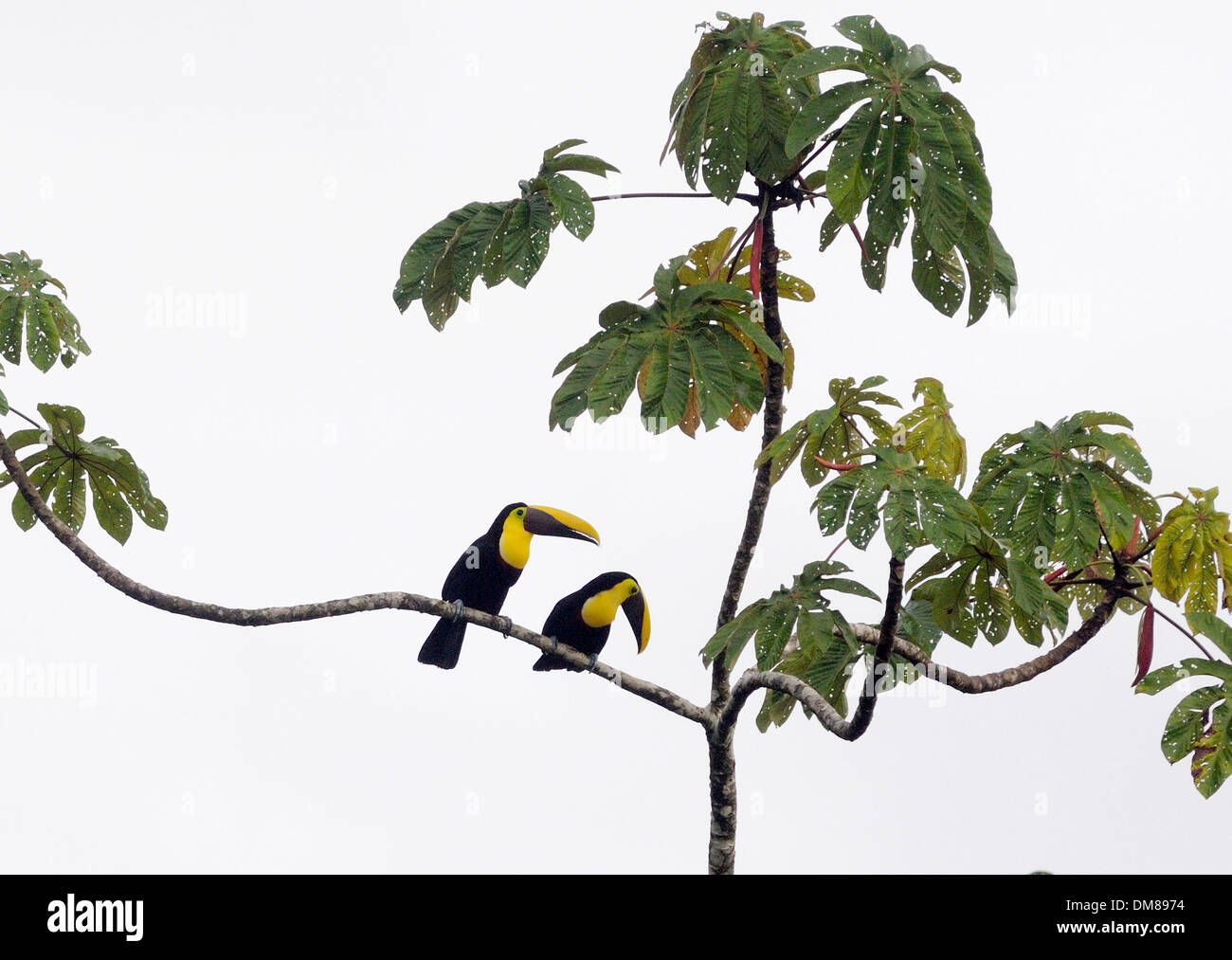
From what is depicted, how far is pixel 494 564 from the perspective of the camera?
17.3 ft

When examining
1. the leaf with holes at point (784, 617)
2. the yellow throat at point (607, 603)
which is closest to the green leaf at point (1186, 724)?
the leaf with holes at point (784, 617)

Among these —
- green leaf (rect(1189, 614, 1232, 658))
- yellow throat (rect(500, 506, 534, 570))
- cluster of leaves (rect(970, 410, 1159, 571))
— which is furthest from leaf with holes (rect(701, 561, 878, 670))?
yellow throat (rect(500, 506, 534, 570))

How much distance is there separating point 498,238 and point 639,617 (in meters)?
1.77

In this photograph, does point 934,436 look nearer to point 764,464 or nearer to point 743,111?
point 764,464

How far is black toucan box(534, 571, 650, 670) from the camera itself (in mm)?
5047

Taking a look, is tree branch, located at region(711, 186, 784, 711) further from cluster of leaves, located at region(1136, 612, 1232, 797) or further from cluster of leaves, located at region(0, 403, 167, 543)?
cluster of leaves, located at region(0, 403, 167, 543)

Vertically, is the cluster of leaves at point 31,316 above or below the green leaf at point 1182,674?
above

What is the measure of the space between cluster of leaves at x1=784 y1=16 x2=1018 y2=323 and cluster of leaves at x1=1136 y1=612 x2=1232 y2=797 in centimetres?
147

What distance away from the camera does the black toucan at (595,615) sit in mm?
5047

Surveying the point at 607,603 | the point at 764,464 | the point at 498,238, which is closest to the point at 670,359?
the point at 498,238

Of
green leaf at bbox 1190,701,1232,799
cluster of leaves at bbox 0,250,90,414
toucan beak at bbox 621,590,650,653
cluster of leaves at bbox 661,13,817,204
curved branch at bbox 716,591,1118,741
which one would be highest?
cluster of leaves at bbox 661,13,817,204

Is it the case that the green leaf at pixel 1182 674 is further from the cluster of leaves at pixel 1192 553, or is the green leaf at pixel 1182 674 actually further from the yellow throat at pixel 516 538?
the yellow throat at pixel 516 538

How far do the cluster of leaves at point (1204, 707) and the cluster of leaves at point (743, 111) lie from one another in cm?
203
